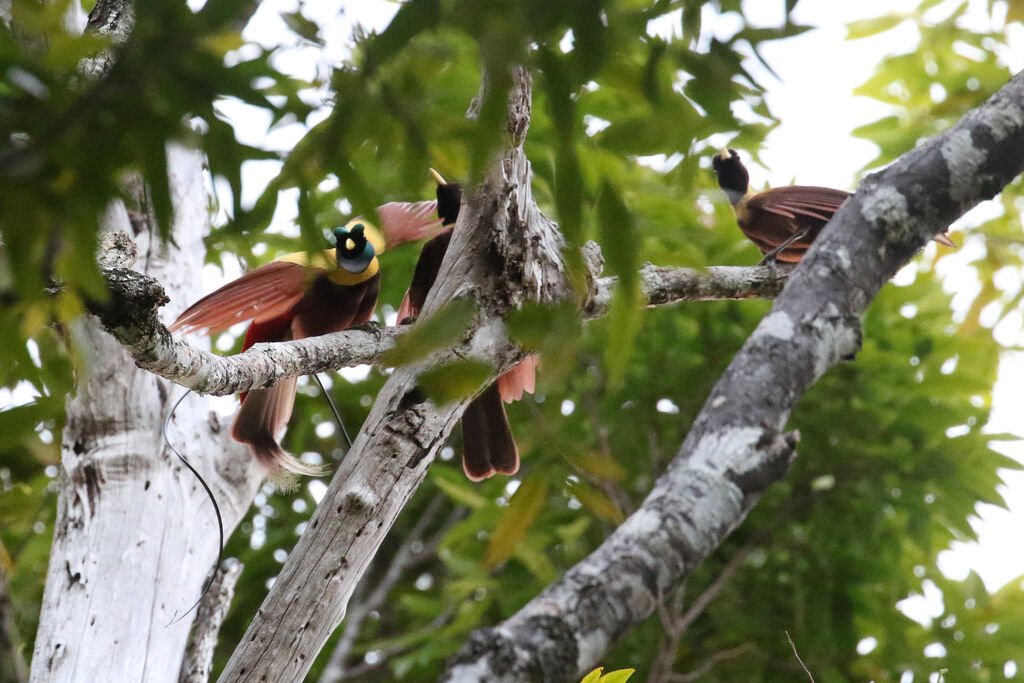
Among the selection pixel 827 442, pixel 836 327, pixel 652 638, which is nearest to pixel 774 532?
pixel 827 442

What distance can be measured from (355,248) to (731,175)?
1263 millimetres

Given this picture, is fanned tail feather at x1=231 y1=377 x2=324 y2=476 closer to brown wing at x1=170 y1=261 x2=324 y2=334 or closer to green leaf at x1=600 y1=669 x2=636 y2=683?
brown wing at x1=170 y1=261 x2=324 y2=334

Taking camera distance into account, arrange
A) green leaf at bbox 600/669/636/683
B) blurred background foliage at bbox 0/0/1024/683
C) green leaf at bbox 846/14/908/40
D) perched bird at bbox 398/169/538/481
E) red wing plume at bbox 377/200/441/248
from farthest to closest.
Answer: green leaf at bbox 846/14/908/40, red wing plume at bbox 377/200/441/248, perched bird at bbox 398/169/538/481, green leaf at bbox 600/669/636/683, blurred background foliage at bbox 0/0/1024/683

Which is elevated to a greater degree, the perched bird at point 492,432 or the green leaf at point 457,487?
the perched bird at point 492,432

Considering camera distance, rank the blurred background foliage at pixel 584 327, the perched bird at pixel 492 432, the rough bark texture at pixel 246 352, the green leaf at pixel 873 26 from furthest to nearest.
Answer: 1. the green leaf at pixel 873 26
2. the perched bird at pixel 492 432
3. the rough bark texture at pixel 246 352
4. the blurred background foliage at pixel 584 327

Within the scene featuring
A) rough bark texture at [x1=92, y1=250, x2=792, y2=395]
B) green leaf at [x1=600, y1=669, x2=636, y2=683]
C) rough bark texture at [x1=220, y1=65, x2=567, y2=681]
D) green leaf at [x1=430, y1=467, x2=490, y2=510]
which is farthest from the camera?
green leaf at [x1=430, y1=467, x2=490, y2=510]

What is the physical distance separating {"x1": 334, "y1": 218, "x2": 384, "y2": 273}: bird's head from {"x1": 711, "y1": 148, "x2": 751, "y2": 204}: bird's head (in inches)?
45.8

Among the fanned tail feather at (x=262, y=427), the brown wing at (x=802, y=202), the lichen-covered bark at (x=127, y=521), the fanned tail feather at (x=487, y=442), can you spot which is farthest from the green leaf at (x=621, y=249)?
the brown wing at (x=802, y=202)

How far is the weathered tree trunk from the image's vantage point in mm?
1628

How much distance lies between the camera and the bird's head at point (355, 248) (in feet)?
6.57

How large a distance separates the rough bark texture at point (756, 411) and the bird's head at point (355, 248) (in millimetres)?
807

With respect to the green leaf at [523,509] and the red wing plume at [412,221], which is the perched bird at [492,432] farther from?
the green leaf at [523,509]

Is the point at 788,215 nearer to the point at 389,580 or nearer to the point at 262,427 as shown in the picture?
the point at 262,427

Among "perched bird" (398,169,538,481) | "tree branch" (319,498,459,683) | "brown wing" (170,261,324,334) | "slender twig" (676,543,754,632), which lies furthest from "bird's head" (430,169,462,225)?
"tree branch" (319,498,459,683)
